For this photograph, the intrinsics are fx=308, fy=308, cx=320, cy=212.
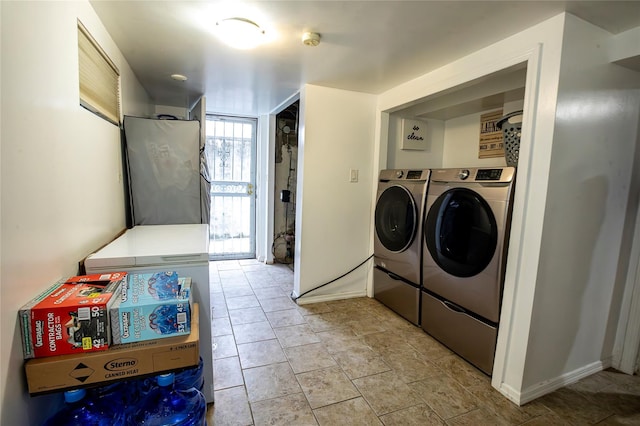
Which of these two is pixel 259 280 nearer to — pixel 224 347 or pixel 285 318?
pixel 285 318

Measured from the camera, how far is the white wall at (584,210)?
1.59 metres

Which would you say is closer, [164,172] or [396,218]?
[164,172]

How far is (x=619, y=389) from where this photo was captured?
187cm

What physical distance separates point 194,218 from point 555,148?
2421 mm

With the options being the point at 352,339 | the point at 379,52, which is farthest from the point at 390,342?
the point at 379,52

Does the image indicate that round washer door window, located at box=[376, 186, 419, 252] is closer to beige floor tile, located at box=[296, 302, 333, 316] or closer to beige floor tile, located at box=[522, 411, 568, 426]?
beige floor tile, located at box=[296, 302, 333, 316]

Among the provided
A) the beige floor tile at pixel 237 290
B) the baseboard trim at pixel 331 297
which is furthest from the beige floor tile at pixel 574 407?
the beige floor tile at pixel 237 290

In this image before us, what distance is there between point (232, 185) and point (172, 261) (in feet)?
10.1

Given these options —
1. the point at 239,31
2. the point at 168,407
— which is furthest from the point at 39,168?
the point at 239,31

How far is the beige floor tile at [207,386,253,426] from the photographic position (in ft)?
5.09

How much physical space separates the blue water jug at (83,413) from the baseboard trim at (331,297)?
78.9 inches

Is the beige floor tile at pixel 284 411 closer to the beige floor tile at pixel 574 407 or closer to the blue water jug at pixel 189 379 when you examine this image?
the blue water jug at pixel 189 379

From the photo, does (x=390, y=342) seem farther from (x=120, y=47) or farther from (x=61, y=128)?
(x=120, y=47)

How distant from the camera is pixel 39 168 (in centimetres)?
102
